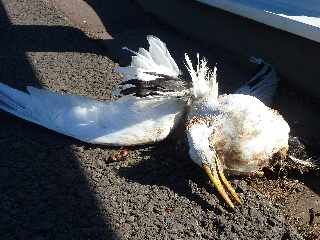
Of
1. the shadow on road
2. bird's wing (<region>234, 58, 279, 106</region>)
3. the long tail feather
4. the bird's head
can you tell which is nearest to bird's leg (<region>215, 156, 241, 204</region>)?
the bird's head

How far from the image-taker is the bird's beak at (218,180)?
311 centimetres

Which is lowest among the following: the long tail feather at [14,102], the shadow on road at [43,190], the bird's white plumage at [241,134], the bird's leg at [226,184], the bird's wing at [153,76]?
the shadow on road at [43,190]

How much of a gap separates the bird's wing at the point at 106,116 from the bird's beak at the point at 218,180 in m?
0.57

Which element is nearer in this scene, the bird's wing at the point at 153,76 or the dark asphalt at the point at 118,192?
the dark asphalt at the point at 118,192

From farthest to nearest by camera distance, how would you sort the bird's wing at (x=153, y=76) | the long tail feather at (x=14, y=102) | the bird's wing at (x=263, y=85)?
the bird's wing at (x=263, y=85) < the long tail feather at (x=14, y=102) < the bird's wing at (x=153, y=76)

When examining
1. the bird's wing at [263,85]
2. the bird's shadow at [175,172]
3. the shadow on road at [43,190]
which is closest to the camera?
the shadow on road at [43,190]

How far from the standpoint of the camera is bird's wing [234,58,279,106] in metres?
4.09

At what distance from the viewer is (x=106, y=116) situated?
3670mm

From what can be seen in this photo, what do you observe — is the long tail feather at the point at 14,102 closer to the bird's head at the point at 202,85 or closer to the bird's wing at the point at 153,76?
the bird's wing at the point at 153,76

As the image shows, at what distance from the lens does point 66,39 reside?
635cm

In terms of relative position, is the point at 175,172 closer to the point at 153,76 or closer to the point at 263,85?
the point at 153,76

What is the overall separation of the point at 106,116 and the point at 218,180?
93cm

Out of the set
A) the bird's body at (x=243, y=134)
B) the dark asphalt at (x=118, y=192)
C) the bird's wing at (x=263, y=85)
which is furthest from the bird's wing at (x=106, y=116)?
the bird's wing at (x=263, y=85)

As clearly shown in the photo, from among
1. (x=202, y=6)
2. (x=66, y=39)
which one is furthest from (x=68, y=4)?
(x=202, y=6)
